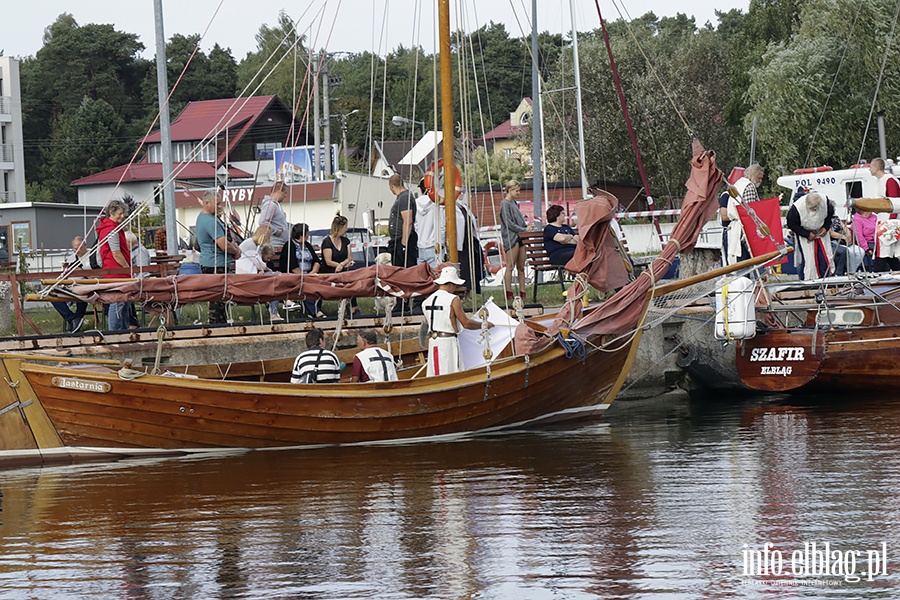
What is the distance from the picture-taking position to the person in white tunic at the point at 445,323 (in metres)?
13.4

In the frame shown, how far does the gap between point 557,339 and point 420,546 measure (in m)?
5.71

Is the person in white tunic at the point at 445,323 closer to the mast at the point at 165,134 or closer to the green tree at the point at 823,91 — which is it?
the mast at the point at 165,134

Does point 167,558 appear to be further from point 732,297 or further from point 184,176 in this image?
point 184,176

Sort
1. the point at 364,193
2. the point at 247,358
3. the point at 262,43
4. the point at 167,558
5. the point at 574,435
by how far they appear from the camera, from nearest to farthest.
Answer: the point at 167,558 → the point at 574,435 → the point at 247,358 → the point at 364,193 → the point at 262,43

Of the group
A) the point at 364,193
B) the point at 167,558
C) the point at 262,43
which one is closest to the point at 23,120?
the point at 262,43

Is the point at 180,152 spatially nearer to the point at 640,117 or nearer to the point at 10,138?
the point at 10,138

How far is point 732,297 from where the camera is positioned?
1594cm

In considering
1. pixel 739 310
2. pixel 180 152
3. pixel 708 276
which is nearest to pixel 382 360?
pixel 708 276

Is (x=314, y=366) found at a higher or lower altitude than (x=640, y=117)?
lower

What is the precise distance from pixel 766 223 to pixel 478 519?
956 cm

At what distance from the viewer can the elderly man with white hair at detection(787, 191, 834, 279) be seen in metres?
17.8

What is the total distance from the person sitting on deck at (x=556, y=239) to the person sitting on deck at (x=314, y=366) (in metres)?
5.78

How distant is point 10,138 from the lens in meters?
74.2

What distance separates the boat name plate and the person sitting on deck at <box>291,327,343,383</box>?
1961 millimetres
